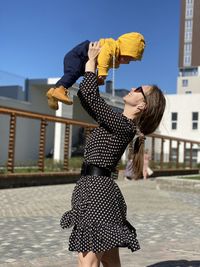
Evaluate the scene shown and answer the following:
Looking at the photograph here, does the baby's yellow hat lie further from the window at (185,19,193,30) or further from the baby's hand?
the window at (185,19,193,30)

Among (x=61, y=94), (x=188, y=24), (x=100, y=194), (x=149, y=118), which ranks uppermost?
(x=188, y=24)

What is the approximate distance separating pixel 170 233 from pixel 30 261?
3158 millimetres

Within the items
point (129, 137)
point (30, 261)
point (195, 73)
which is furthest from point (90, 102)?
point (195, 73)

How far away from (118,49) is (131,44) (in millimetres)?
96

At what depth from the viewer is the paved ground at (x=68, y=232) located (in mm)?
5977

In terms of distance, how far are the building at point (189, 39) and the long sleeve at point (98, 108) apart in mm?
93191

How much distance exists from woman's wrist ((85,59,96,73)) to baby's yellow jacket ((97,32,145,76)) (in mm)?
35

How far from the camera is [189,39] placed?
101812 mm

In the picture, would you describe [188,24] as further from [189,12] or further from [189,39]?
[189,39]

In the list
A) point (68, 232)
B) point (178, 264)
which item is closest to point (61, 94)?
point (178, 264)

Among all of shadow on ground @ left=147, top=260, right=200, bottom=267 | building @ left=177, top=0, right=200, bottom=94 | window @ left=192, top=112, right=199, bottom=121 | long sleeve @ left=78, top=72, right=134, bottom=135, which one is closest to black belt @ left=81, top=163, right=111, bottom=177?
long sleeve @ left=78, top=72, right=134, bottom=135

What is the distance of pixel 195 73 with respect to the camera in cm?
9900

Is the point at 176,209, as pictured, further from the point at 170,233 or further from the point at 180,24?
the point at 180,24

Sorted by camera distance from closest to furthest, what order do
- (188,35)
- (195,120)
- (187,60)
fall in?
(195,120) < (188,35) < (187,60)
